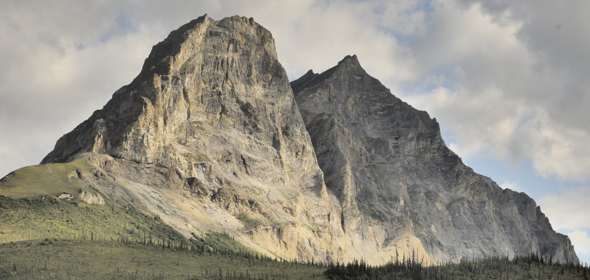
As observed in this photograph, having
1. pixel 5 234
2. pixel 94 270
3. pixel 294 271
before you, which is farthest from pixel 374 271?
pixel 5 234

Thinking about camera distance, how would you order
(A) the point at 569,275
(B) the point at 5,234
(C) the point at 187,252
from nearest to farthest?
(A) the point at 569,275 < (C) the point at 187,252 < (B) the point at 5,234

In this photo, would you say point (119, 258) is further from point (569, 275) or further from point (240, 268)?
point (569, 275)

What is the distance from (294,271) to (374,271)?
17.9 m

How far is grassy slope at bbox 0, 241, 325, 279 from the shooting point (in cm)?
12756

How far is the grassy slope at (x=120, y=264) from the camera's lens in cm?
12756

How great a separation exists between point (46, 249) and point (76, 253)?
652 centimetres

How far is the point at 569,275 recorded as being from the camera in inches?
4577

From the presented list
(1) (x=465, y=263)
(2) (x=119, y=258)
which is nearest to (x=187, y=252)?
(2) (x=119, y=258)

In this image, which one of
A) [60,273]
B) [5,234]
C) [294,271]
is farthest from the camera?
[5,234]

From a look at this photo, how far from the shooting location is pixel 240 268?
144m

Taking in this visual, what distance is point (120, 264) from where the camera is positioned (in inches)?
5472

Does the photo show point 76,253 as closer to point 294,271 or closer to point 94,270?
point 94,270

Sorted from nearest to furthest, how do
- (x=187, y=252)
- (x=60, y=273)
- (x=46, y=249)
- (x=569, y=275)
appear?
1. (x=569, y=275)
2. (x=60, y=273)
3. (x=46, y=249)
4. (x=187, y=252)

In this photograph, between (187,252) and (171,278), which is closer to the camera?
(171,278)
